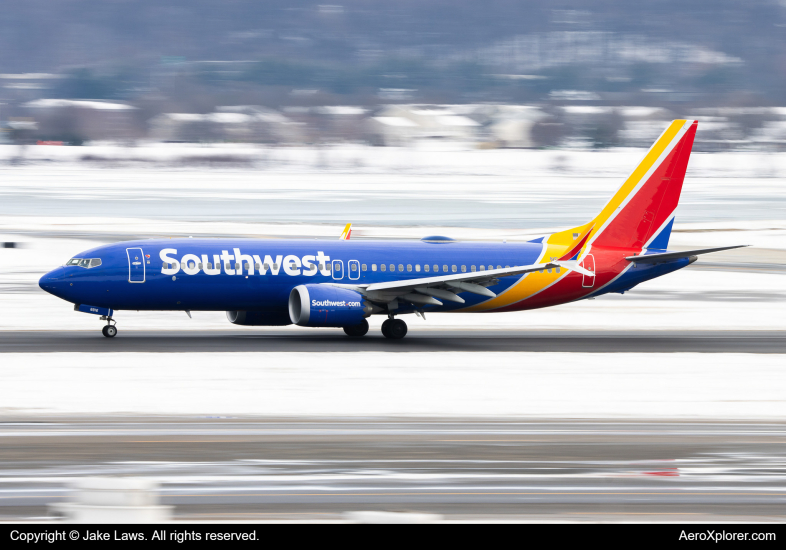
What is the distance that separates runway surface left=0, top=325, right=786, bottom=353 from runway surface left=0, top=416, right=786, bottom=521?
12850mm

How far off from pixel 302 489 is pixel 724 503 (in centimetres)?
640

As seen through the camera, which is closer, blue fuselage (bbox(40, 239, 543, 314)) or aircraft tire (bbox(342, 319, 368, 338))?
blue fuselage (bbox(40, 239, 543, 314))

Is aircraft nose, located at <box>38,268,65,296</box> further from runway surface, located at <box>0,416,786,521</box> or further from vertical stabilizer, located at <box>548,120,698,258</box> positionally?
vertical stabilizer, located at <box>548,120,698,258</box>

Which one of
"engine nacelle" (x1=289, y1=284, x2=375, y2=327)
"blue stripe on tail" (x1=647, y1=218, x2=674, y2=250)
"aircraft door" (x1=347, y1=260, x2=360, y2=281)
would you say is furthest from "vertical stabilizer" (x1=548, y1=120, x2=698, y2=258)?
"engine nacelle" (x1=289, y1=284, x2=375, y2=327)

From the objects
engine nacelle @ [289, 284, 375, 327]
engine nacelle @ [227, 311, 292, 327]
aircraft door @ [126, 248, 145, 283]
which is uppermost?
aircraft door @ [126, 248, 145, 283]

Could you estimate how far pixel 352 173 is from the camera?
191 m

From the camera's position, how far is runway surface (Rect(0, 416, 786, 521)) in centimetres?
1708

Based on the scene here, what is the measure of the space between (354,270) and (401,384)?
1066cm

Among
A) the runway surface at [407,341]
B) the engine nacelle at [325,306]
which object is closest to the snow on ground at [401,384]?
the runway surface at [407,341]

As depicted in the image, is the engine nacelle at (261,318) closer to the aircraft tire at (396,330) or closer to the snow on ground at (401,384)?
the aircraft tire at (396,330)

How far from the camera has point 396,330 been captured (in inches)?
1582

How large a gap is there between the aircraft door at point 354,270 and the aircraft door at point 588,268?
8466mm

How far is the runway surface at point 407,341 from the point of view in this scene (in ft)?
121
